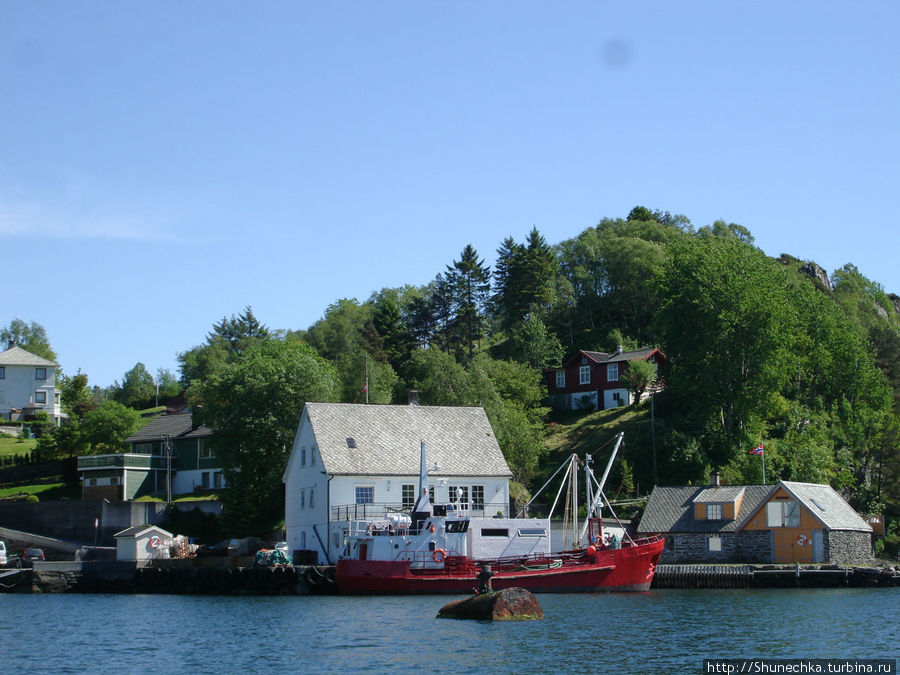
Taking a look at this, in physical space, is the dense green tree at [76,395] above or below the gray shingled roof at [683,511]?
above

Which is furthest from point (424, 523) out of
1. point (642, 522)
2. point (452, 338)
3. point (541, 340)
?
point (452, 338)

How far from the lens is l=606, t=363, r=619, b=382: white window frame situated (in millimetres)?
85312

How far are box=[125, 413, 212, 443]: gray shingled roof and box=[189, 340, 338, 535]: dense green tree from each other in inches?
442

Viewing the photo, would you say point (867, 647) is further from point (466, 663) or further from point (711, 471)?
point (711, 471)

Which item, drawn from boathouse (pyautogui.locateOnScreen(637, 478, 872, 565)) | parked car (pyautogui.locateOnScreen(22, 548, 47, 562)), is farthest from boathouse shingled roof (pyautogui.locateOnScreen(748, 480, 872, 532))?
parked car (pyautogui.locateOnScreen(22, 548, 47, 562))

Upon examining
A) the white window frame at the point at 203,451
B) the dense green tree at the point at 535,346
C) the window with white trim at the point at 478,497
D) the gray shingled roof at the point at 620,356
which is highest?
the dense green tree at the point at 535,346

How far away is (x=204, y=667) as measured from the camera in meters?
27.8

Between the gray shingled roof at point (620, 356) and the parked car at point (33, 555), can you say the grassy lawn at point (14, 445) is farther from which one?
the gray shingled roof at point (620, 356)

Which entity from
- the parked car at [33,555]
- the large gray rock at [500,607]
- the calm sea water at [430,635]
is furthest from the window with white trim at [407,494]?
the parked car at [33,555]

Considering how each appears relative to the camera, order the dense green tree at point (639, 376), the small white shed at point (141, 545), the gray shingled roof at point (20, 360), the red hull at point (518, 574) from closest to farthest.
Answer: the red hull at point (518, 574) < the small white shed at point (141, 545) < the dense green tree at point (639, 376) < the gray shingled roof at point (20, 360)

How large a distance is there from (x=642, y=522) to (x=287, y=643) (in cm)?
2900

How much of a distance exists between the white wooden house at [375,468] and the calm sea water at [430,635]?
781cm

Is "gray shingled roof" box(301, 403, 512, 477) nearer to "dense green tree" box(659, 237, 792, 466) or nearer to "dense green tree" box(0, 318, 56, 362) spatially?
"dense green tree" box(659, 237, 792, 466)

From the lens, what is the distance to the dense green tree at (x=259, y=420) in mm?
62656
